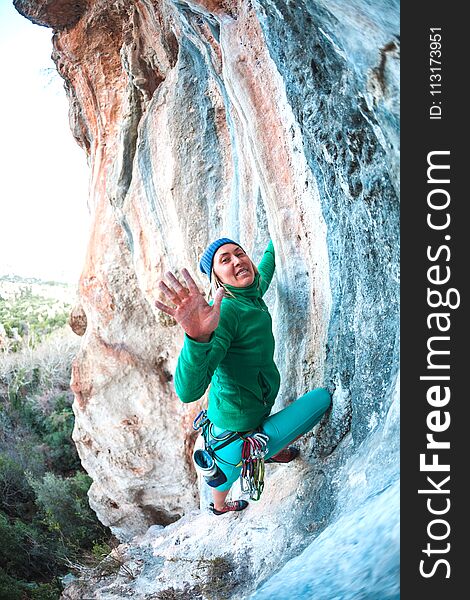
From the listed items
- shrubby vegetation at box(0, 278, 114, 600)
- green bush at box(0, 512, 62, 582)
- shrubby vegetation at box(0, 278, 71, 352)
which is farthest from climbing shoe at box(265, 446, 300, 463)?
shrubby vegetation at box(0, 278, 71, 352)

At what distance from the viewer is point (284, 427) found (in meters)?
2.62

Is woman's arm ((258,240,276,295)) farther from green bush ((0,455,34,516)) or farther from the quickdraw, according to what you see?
green bush ((0,455,34,516))

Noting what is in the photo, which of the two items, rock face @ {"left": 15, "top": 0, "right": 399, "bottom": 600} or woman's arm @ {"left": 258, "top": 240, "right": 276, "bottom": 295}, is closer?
rock face @ {"left": 15, "top": 0, "right": 399, "bottom": 600}

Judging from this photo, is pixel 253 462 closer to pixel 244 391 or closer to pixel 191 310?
pixel 244 391

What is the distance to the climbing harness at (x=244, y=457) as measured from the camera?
256cm

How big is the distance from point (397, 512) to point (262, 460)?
888 millimetres

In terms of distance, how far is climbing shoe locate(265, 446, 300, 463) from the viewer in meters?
2.94

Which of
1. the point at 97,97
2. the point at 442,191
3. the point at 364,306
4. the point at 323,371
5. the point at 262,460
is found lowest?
the point at 262,460

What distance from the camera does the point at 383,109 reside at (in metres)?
1.96

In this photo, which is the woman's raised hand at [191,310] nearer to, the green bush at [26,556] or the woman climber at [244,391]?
the woman climber at [244,391]

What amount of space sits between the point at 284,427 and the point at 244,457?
0.76ft

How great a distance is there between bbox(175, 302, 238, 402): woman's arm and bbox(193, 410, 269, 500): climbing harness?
0.52m

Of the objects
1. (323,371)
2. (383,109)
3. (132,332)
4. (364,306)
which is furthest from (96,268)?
(383,109)

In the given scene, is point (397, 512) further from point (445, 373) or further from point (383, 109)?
point (383, 109)
